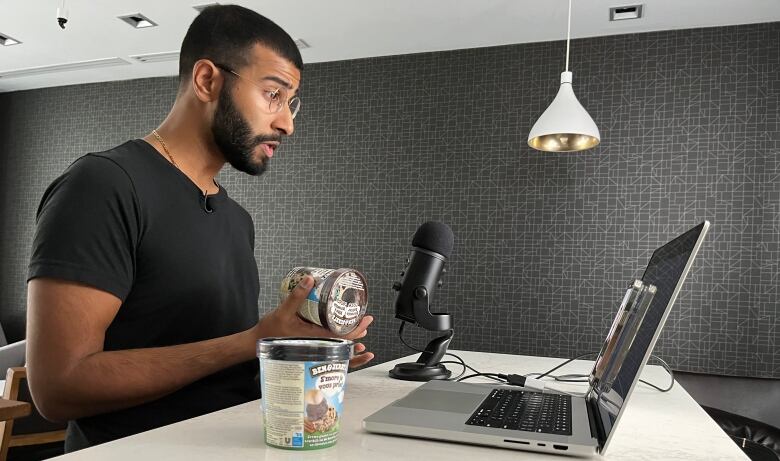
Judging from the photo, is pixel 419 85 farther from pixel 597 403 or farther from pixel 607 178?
pixel 597 403

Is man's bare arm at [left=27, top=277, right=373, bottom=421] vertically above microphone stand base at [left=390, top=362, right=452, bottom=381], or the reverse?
man's bare arm at [left=27, top=277, right=373, bottom=421]

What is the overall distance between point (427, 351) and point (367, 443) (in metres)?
0.70

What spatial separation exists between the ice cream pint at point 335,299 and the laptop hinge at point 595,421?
0.37 meters

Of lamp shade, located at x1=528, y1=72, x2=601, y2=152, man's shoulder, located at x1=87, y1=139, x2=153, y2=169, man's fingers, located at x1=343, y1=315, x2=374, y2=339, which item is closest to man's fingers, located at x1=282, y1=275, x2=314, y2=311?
man's fingers, located at x1=343, y1=315, x2=374, y2=339

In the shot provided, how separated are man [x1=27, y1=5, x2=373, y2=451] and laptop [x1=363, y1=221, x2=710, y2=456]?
0.20 metres

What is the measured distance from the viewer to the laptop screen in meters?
0.70

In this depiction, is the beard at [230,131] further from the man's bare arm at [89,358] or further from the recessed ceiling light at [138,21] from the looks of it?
the recessed ceiling light at [138,21]

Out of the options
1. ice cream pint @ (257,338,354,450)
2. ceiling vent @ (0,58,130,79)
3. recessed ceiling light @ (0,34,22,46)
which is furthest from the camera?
ceiling vent @ (0,58,130,79)

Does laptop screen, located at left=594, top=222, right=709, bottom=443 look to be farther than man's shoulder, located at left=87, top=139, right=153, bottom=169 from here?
No

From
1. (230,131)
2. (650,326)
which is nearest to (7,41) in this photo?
(230,131)

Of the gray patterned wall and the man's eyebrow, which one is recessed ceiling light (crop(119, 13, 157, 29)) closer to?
the gray patterned wall

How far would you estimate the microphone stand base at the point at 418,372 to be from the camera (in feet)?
4.39

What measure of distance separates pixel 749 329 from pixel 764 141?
0.99 m

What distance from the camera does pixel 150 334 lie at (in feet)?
3.61
